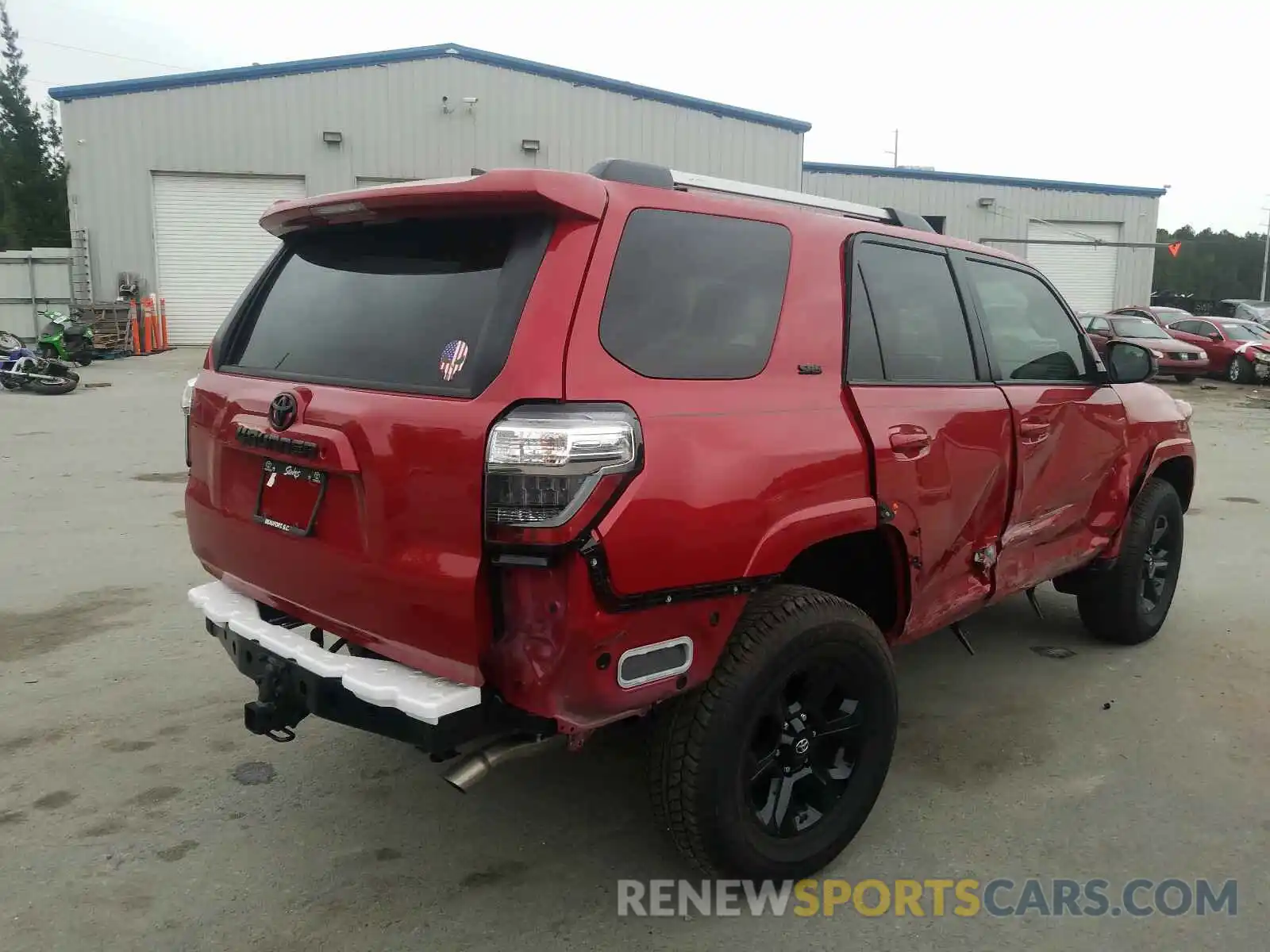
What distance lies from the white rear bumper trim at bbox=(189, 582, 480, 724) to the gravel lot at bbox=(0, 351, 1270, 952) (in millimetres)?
746

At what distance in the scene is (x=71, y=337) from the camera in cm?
1908

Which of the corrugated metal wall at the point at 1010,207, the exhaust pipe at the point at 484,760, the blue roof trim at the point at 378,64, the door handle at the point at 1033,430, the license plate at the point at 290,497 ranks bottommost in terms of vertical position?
the exhaust pipe at the point at 484,760

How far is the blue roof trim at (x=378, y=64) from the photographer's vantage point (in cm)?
2164

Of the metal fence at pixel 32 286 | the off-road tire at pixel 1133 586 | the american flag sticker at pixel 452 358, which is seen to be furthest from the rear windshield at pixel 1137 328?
the metal fence at pixel 32 286

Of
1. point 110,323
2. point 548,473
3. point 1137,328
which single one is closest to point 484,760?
point 548,473

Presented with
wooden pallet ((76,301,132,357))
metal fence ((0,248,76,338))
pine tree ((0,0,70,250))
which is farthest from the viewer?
pine tree ((0,0,70,250))

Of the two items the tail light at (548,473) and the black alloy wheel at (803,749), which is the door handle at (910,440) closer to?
the black alloy wheel at (803,749)

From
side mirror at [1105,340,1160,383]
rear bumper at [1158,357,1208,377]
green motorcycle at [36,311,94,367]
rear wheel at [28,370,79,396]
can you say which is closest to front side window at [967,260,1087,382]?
side mirror at [1105,340,1160,383]

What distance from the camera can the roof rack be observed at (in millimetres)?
2633

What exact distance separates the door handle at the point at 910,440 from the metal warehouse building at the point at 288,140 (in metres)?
21.1

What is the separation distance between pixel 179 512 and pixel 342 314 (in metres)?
5.41

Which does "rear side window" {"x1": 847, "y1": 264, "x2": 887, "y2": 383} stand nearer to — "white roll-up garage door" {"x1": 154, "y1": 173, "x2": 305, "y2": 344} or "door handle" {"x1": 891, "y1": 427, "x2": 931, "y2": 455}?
"door handle" {"x1": 891, "y1": 427, "x2": 931, "y2": 455}

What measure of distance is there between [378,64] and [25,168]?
147 ft

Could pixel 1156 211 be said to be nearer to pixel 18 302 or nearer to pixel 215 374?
pixel 18 302
